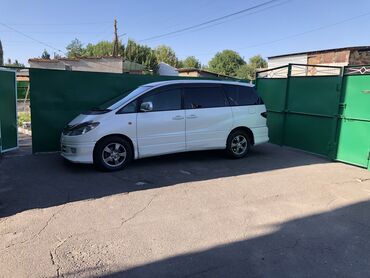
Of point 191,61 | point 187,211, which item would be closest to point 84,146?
point 187,211

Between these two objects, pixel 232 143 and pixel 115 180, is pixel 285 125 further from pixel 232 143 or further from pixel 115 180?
pixel 115 180

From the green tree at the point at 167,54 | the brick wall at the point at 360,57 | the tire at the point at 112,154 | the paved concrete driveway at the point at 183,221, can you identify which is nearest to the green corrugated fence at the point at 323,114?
the paved concrete driveway at the point at 183,221

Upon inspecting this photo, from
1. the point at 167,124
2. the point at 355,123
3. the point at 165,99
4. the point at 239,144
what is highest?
the point at 165,99

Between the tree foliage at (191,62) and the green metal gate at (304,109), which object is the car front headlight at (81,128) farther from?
the tree foliage at (191,62)

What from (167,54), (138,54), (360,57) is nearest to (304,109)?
(360,57)

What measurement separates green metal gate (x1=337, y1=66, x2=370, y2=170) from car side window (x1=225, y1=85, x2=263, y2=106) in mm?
2041

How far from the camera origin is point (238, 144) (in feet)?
26.6

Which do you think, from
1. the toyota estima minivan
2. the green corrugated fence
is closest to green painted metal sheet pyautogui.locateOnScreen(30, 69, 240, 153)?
the toyota estima minivan

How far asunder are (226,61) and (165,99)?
3439 inches

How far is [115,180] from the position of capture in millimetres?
6129

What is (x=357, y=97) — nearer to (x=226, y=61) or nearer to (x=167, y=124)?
(x=167, y=124)

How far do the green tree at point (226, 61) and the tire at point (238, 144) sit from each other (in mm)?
83133

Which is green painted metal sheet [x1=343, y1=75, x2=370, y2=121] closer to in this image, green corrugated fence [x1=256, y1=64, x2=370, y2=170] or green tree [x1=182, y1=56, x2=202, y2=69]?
green corrugated fence [x1=256, y1=64, x2=370, y2=170]

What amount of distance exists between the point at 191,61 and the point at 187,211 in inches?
3397
